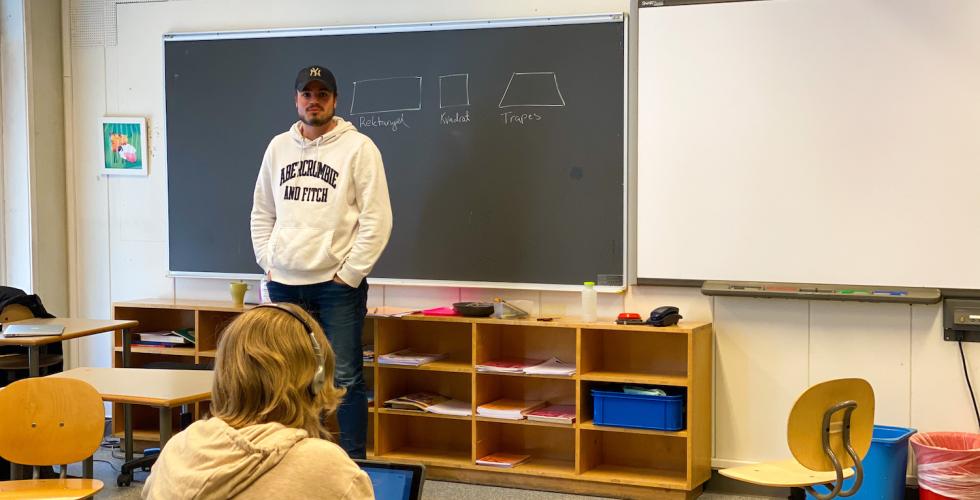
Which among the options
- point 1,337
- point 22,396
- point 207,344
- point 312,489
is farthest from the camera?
point 207,344

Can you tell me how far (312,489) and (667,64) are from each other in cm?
310

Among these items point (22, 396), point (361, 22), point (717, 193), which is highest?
point (361, 22)

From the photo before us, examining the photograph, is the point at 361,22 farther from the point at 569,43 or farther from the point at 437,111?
the point at 569,43

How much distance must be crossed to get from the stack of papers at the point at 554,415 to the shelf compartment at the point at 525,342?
0.76 ft

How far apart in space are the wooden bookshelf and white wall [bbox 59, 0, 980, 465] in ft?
0.49

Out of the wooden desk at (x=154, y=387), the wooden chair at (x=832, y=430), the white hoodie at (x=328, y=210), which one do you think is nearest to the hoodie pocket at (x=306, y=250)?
the white hoodie at (x=328, y=210)

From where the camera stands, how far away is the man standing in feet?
13.1

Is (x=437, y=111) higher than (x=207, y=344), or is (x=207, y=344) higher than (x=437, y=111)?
(x=437, y=111)

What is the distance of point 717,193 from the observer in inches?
169

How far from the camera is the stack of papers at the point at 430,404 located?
4539 millimetres

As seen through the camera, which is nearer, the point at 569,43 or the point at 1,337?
the point at 1,337

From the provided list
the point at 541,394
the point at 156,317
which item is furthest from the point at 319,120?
the point at 156,317

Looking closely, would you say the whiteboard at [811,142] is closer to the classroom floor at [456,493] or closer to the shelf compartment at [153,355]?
the classroom floor at [456,493]

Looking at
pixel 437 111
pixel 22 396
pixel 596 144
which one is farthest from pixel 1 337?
pixel 596 144
